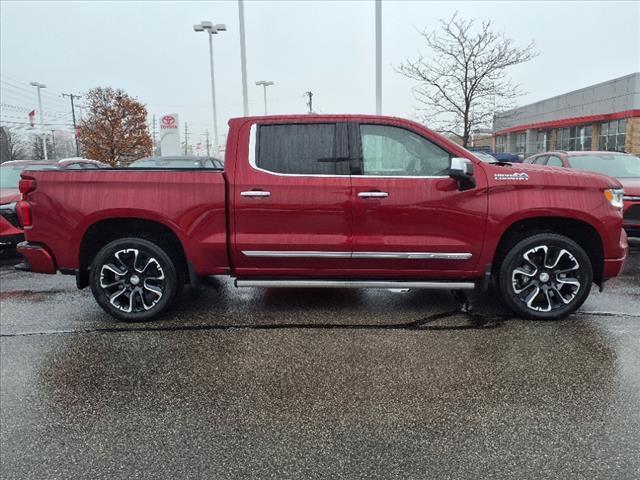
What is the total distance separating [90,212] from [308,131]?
2.18 meters

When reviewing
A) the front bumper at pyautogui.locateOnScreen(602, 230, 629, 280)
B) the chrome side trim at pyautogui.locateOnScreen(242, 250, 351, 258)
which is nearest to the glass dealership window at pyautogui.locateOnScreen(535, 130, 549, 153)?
the front bumper at pyautogui.locateOnScreen(602, 230, 629, 280)

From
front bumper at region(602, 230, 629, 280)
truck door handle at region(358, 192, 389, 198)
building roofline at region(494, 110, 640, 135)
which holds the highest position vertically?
building roofline at region(494, 110, 640, 135)

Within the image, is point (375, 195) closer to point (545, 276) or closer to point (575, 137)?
point (545, 276)

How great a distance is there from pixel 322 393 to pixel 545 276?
2552mm

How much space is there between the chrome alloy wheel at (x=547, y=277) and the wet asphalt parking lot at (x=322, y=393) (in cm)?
24

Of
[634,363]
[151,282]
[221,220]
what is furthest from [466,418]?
[151,282]

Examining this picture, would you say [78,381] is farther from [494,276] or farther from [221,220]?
[494,276]

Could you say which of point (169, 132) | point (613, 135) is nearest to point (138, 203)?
point (169, 132)

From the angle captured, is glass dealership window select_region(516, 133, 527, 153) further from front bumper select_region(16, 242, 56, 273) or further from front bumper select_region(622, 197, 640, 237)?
front bumper select_region(16, 242, 56, 273)

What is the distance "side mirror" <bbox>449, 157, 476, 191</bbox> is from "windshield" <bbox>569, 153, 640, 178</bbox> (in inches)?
213

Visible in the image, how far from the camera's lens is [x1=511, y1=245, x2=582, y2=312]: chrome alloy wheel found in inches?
182

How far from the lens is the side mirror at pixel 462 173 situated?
428 centimetres

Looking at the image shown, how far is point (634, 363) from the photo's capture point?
379cm

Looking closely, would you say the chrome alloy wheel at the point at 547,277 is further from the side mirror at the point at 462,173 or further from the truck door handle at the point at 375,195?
the truck door handle at the point at 375,195
